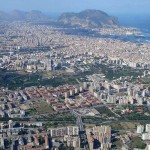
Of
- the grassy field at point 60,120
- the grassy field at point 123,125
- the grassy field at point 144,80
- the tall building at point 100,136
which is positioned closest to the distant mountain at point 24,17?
the grassy field at point 144,80

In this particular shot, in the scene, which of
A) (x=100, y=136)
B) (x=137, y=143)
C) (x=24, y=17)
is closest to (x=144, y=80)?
(x=137, y=143)

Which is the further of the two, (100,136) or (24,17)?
(24,17)

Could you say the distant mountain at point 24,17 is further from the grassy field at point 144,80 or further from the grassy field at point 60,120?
the grassy field at point 60,120

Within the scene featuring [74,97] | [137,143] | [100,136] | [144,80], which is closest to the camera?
[100,136]

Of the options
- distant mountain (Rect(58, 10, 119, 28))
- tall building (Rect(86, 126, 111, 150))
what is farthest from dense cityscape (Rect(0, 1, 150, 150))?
distant mountain (Rect(58, 10, 119, 28))

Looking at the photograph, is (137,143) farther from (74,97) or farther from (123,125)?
(74,97)

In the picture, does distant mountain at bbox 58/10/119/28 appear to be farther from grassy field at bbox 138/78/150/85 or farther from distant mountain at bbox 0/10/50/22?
grassy field at bbox 138/78/150/85

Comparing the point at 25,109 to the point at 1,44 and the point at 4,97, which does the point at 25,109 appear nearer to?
the point at 4,97

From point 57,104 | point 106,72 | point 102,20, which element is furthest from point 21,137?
point 102,20
